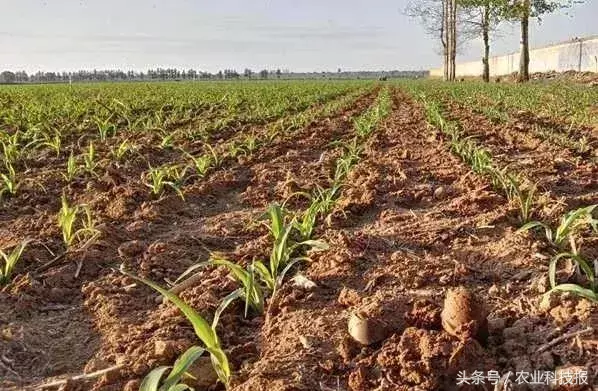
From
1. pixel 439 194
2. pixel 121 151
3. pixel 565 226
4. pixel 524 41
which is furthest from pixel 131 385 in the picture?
pixel 524 41

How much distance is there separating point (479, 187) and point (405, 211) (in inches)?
22.3

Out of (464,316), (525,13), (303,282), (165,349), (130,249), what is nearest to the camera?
(464,316)

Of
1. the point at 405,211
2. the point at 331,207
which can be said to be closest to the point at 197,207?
the point at 331,207

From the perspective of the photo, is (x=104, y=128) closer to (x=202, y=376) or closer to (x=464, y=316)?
(x=202, y=376)

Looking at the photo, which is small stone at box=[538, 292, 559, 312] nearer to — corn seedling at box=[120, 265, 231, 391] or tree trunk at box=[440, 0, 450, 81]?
corn seedling at box=[120, 265, 231, 391]

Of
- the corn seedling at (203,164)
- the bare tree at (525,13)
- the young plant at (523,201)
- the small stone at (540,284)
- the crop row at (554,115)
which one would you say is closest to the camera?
the small stone at (540,284)

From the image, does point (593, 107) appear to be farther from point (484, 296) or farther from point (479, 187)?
point (484, 296)

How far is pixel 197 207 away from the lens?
186 inches

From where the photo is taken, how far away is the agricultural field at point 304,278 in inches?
79.0

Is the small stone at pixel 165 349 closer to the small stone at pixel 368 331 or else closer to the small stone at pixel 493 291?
the small stone at pixel 368 331

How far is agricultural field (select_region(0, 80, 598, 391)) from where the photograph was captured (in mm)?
2006

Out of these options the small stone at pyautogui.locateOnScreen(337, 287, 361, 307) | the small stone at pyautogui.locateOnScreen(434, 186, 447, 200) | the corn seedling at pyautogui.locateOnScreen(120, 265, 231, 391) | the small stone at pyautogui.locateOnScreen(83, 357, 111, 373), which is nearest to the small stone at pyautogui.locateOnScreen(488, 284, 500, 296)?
the small stone at pyautogui.locateOnScreen(337, 287, 361, 307)

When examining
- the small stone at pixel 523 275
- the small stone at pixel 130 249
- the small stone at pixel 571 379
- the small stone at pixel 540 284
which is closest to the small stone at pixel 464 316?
the small stone at pixel 571 379

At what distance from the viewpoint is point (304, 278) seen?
2795 millimetres
